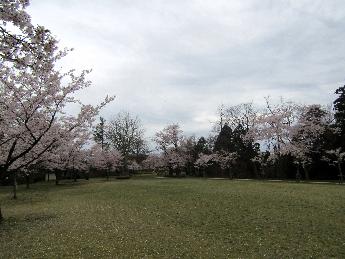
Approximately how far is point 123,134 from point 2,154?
5278 cm

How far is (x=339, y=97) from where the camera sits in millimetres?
42250

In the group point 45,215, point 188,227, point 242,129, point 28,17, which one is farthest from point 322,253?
point 242,129

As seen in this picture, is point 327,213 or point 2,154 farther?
point 2,154

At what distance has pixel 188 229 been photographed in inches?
577

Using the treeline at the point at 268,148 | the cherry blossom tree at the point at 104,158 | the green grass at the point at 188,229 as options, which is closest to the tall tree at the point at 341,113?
the treeline at the point at 268,148

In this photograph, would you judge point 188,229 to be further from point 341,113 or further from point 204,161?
point 204,161

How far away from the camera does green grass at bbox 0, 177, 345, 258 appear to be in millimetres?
11477

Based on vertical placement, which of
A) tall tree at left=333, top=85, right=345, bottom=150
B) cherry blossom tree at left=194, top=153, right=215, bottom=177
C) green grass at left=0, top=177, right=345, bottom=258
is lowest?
green grass at left=0, top=177, right=345, bottom=258

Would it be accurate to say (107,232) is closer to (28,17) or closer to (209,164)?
→ (28,17)

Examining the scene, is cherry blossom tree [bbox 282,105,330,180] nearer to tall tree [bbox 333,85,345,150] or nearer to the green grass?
tall tree [bbox 333,85,345,150]

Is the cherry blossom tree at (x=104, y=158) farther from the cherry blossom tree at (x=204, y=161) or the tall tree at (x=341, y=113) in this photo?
the tall tree at (x=341, y=113)

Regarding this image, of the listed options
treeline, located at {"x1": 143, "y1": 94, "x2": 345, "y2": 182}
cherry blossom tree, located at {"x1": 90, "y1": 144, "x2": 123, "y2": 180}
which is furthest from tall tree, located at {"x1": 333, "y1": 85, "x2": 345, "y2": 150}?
cherry blossom tree, located at {"x1": 90, "y1": 144, "x2": 123, "y2": 180}

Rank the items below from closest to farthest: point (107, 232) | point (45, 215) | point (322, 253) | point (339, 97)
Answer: point (322, 253) → point (107, 232) → point (45, 215) → point (339, 97)

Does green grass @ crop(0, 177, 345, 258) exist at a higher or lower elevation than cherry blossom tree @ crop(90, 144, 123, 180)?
lower
